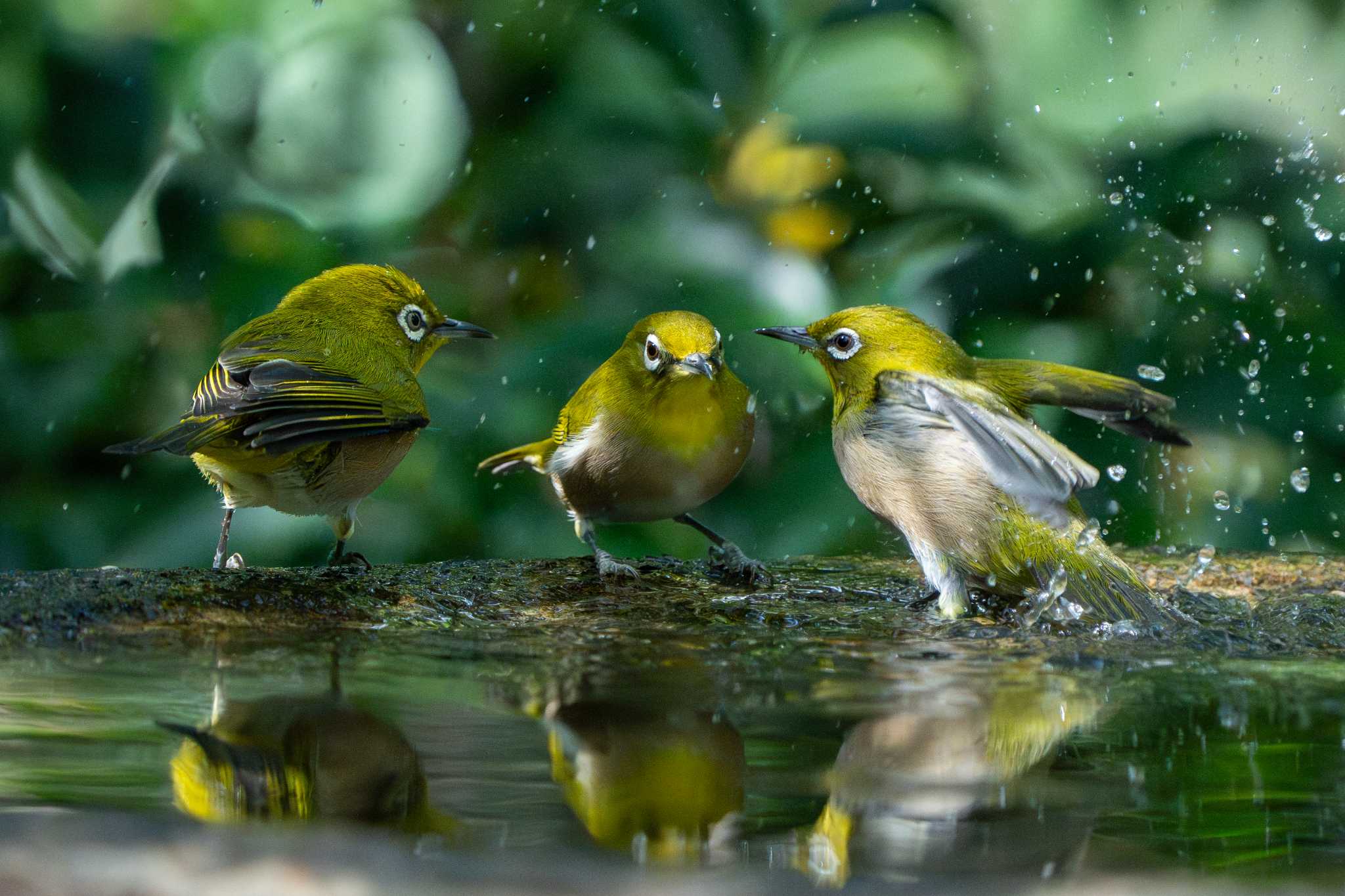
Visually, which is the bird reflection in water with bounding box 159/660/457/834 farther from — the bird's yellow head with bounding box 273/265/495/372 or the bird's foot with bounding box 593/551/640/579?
the bird's yellow head with bounding box 273/265/495/372

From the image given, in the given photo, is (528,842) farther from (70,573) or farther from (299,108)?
(299,108)

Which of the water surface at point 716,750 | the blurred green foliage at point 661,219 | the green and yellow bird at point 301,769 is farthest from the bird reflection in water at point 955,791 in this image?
the blurred green foliage at point 661,219

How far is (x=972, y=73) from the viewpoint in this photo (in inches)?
197

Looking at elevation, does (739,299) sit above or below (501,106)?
below

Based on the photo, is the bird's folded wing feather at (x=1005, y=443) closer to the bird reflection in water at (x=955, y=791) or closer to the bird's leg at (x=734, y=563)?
the bird's leg at (x=734, y=563)

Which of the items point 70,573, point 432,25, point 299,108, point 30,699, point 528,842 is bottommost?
point 528,842

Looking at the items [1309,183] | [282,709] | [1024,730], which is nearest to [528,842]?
[282,709]

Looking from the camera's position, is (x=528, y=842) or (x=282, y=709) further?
(x=282, y=709)

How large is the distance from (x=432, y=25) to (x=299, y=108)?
0.62m

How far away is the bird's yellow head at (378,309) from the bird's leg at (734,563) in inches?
36.7

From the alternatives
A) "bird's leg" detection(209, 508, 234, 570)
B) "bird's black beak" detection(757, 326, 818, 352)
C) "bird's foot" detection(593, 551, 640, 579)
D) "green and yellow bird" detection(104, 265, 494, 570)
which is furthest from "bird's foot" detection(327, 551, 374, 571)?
"bird's black beak" detection(757, 326, 818, 352)

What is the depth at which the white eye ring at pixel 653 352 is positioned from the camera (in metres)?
3.80

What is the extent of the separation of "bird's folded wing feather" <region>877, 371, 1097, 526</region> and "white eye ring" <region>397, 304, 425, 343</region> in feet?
4.66

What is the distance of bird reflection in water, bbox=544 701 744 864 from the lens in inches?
46.2
